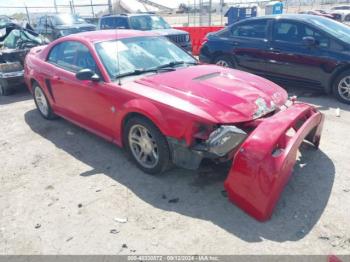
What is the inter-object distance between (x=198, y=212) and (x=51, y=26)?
1308 centimetres

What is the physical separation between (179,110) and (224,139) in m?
0.55

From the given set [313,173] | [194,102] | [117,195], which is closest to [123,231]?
[117,195]

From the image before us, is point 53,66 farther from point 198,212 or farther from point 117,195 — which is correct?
point 198,212

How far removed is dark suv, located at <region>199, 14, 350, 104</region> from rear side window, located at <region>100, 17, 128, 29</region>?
503 cm

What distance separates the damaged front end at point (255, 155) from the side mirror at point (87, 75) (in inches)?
55.6

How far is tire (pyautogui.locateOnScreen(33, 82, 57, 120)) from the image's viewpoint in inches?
229

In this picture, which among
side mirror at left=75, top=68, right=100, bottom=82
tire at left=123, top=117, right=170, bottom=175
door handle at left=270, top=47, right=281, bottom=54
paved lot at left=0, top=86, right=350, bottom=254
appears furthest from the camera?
door handle at left=270, top=47, right=281, bottom=54

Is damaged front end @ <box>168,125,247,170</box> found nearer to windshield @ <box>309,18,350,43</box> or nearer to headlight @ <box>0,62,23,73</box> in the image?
windshield @ <box>309,18,350,43</box>

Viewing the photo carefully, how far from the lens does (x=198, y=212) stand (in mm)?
3299

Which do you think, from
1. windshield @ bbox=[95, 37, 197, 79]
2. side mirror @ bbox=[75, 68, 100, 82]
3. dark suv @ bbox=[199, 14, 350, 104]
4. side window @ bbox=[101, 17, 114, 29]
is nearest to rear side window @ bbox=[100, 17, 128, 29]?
side window @ bbox=[101, 17, 114, 29]

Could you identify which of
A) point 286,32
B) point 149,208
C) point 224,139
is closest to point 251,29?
point 286,32

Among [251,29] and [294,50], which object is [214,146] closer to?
[294,50]

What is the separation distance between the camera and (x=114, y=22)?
40.2 ft

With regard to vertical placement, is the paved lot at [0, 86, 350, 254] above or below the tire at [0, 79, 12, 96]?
below
